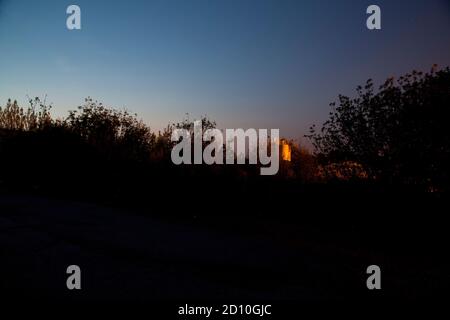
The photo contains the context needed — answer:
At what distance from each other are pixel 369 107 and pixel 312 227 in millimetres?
4410

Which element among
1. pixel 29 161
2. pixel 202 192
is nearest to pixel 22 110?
pixel 29 161

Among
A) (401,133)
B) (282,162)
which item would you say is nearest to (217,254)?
(401,133)

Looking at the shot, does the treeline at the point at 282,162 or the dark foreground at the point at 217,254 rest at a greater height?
the treeline at the point at 282,162

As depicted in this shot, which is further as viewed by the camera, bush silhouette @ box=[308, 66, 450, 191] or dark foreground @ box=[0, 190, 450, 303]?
bush silhouette @ box=[308, 66, 450, 191]

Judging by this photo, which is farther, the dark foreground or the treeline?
the treeline

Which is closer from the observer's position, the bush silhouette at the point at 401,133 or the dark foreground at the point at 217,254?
the dark foreground at the point at 217,254

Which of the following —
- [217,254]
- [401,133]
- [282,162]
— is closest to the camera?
[217,254]

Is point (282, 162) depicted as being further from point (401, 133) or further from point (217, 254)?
point (217, 254)

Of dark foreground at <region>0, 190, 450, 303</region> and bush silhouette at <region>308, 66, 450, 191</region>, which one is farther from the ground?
bush silhouette at <region>308, 66, 450, 191</region>

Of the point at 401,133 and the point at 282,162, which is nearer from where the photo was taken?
the point at 401,133

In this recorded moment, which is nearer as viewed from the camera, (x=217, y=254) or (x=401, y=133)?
(x=217, y=254)

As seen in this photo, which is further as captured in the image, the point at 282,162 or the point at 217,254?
the point at 282,162

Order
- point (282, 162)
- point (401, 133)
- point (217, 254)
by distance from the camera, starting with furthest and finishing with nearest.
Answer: point (282, 162) → point (401, 133) → point (217, 254)
